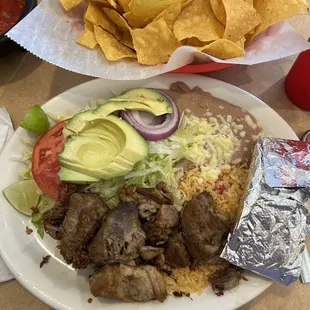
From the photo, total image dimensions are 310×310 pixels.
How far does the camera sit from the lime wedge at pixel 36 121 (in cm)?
172

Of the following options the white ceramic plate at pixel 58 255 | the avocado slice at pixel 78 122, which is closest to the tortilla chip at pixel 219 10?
the white ceramic plate at pixel 58 255

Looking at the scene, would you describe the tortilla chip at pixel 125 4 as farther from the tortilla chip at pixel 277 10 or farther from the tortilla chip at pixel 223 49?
the tortilla chip at pixel 277 10

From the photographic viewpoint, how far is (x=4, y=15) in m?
2.05

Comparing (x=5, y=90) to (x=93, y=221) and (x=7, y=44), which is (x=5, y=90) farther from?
(x=93, y=221)

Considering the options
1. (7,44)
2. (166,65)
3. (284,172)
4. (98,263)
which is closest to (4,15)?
(7,44)

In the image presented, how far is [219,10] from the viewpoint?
1774 mm

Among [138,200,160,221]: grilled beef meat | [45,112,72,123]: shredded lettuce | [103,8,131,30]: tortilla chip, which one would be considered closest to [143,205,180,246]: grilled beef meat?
[138,200,160,221]: grilled beef meat

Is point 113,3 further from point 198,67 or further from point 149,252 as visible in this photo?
point 149,252

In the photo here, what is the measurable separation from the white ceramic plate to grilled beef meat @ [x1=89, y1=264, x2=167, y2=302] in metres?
0.08

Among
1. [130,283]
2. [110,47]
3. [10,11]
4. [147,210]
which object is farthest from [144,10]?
[130,283]

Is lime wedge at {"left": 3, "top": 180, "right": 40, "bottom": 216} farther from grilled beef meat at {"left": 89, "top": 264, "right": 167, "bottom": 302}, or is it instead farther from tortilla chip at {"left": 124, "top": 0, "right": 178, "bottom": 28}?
tortilla chip at {"left": 124, "top": 0, "right": 178, "bottom": 28}

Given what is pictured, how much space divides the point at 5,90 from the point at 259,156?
4.25 feet

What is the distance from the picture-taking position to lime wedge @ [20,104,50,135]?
5.65ft

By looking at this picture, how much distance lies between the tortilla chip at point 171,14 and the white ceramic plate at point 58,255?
0.74ft
